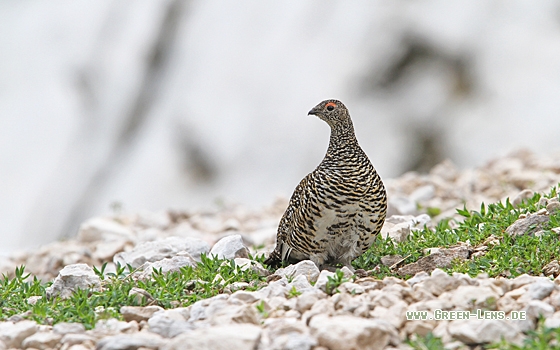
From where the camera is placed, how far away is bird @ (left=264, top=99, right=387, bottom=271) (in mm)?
5219

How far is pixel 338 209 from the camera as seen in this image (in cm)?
522

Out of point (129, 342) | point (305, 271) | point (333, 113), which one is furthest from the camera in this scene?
point (333, 113)

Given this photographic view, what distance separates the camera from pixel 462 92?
1346 centimetres

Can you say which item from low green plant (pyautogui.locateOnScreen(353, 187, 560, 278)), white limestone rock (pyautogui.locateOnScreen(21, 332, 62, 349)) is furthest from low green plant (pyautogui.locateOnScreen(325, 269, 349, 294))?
white limestone rock (pyautogui.locateOnScreen(21, 332, 62, 349))

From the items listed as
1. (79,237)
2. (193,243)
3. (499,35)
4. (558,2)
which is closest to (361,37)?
(499,35)

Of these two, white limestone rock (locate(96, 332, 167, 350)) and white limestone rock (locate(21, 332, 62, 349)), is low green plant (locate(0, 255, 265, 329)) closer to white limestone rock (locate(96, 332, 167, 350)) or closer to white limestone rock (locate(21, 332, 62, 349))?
white limestone rock (locate(21, 332, 62, 349))

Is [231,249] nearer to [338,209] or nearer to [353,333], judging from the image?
[338,209]

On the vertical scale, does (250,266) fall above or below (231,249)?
below

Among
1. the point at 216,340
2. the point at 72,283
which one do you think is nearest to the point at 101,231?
the point at 72,283

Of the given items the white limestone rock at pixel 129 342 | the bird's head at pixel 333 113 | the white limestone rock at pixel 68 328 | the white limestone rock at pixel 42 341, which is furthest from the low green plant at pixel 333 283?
the bird's head at pixel 333 113

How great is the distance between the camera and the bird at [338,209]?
5.22 metres

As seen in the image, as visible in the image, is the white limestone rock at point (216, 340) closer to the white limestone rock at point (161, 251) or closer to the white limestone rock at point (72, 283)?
the white limestone rock at point (72, 283)

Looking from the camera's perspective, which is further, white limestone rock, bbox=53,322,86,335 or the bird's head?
the bird's head

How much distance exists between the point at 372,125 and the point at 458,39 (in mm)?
→ 2257
